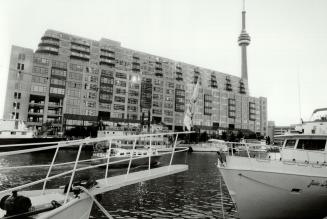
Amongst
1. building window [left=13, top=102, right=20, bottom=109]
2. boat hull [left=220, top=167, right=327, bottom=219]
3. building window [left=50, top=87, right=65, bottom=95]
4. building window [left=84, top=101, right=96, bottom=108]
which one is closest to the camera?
boat hull [left=220, top=167, right=327, bottom=219]

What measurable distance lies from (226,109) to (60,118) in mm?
90318

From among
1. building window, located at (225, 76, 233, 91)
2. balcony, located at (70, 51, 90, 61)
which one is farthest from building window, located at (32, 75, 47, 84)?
building window, located at (225, 76, 233, 91)

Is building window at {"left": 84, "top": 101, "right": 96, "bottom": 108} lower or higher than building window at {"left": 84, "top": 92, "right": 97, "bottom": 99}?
lower

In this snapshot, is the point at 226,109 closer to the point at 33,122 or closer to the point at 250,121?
the point at 250,121

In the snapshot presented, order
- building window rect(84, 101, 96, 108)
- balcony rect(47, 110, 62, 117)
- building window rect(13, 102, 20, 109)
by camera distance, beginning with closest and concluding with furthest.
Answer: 1. building window rect(13, 102, 20, 109)
2. balcony rect(47, 110, 62, 117)
3. building window rect(84, 101, 96, 108)

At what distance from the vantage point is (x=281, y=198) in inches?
487

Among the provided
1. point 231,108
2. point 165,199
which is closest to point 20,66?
point 165,199

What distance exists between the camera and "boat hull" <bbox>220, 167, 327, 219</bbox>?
12.3 meters

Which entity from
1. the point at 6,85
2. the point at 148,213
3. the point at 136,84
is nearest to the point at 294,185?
the point at 148,213

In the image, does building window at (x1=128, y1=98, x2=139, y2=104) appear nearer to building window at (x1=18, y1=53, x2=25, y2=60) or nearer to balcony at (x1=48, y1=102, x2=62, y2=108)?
balcony at (x1=48, y1=102, x2=62, y2=108)

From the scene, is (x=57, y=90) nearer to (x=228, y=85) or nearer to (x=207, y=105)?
(x=207, y=105)

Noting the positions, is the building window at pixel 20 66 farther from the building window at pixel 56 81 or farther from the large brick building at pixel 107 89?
the building window at pixel 56 81

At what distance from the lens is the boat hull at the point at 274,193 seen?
12.3 meters

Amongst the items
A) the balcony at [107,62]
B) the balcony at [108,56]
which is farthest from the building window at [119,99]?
the balcony at [108,56]
